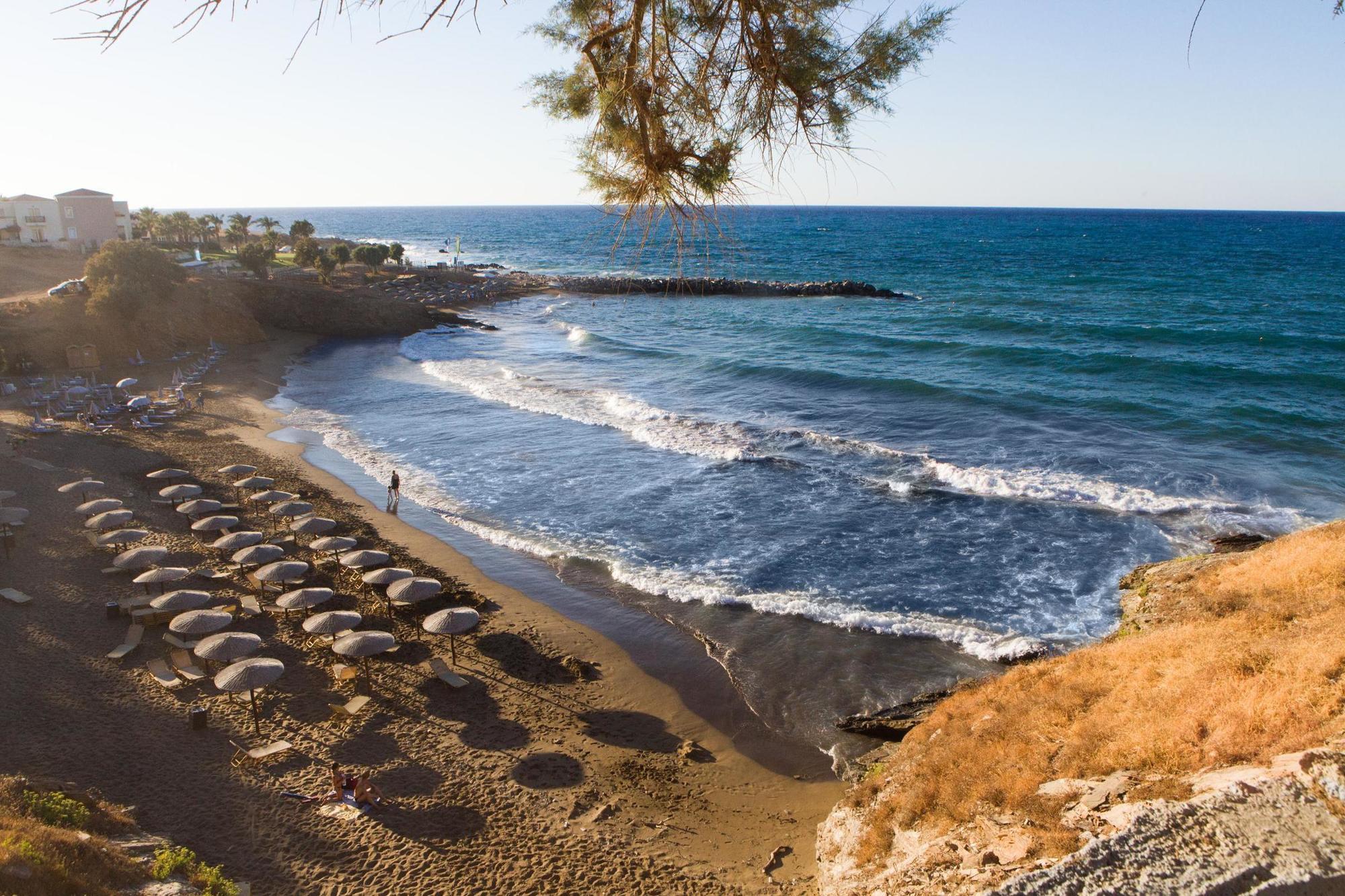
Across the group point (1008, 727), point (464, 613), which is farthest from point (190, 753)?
point (1008, 727)

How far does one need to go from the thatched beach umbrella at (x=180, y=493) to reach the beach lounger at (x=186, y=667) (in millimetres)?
8616

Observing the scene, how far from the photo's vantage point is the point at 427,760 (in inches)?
488

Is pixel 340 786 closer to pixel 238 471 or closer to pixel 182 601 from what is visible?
pixel 182 601

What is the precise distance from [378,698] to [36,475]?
16523 mm

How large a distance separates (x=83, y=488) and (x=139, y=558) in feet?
19.5

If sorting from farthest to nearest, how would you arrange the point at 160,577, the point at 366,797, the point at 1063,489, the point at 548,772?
the point at 1063,489 → the point at 160,577 → the point at 548,772 → the point at 366,797

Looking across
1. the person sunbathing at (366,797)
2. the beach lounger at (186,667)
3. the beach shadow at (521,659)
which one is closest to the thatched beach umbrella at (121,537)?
the beach lounger at (186,667)

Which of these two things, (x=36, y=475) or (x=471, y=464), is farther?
(x=471, y=464)

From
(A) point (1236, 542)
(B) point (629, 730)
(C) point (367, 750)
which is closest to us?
(C) point (367, 750)

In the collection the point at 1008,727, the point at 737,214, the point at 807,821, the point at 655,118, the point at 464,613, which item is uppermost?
the point at 655,118

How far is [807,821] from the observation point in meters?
11.2

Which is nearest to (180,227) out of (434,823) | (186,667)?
(186,667)

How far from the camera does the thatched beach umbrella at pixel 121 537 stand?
715 inches

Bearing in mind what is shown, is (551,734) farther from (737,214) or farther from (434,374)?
(434,374)
